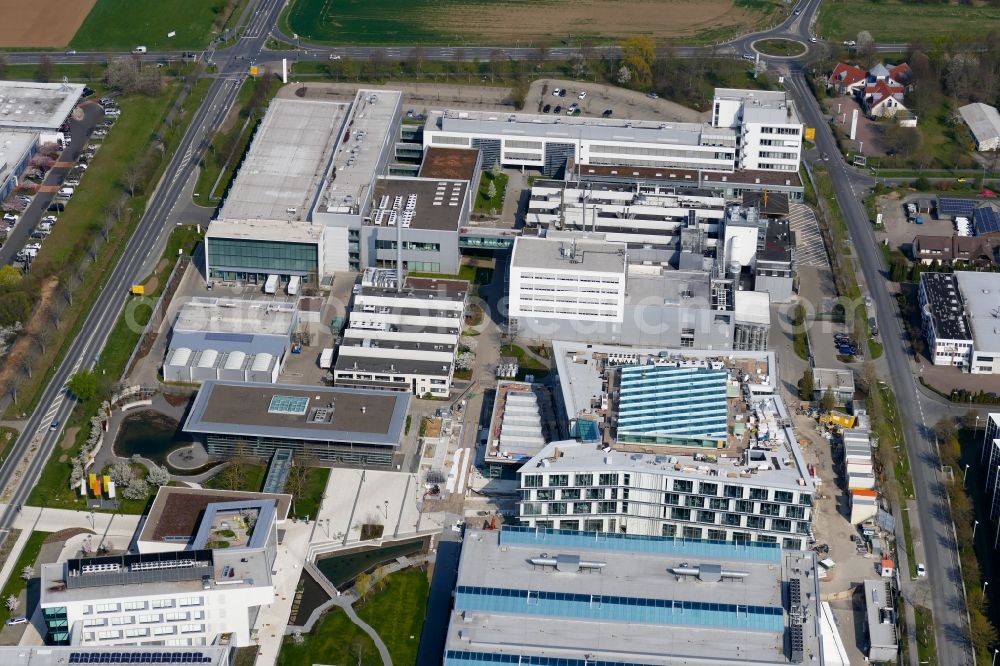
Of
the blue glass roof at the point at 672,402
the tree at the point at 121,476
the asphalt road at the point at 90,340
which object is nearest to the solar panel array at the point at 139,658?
the asphalt road at the point at 90,340

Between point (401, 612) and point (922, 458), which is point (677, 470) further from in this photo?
point (922, 458)

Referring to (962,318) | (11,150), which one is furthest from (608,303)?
(11,150)

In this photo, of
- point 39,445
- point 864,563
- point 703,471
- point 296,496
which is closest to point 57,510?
point 39,445

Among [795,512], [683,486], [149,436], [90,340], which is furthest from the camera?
[90,340]

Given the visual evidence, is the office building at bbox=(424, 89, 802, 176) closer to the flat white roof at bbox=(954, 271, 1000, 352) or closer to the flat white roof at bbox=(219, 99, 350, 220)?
the flat white roof at bbox=(219, 99, 350, 220)

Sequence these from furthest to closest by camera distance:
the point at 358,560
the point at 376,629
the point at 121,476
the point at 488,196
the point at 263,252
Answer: the point at 488,196
the point at 263,252
the point at 121,476
the point at 358,560
the point at 376,629

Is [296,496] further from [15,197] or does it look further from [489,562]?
[15,197]

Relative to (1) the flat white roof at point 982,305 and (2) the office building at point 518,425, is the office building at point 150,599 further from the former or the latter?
(1) the flat white roof at point 982,305
